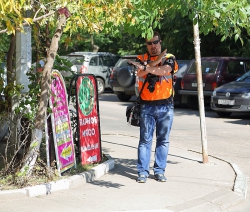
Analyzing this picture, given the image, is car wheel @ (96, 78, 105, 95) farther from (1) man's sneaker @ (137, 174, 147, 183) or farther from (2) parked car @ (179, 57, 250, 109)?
(1) man's sneaker @ (137, 174, 147, 183)

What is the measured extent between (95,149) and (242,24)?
10.8ft

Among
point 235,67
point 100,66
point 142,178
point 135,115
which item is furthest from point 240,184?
point 100,66

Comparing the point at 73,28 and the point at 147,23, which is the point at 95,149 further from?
the point at 147,23

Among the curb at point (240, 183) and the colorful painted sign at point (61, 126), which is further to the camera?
the colorful painted sign at point (61, 126)

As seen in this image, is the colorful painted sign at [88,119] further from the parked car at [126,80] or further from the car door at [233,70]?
the parked car at [126,80]

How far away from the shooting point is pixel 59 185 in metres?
8.00

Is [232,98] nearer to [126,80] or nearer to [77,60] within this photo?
[126,80]

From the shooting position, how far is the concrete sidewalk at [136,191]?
7.26m

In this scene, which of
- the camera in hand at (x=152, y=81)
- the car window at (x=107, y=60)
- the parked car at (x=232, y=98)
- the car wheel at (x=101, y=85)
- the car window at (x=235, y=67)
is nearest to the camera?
the camera in hand at (x=152, y=81)

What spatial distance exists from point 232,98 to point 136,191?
430 inches

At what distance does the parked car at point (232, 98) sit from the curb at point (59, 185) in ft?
30.8

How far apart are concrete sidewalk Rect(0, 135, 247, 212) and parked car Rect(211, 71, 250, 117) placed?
8.17 meters

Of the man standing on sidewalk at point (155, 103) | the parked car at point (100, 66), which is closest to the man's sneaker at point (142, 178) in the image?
the man standing on sidewalk at point (155, 103)

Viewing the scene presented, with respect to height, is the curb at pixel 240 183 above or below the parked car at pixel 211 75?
below
